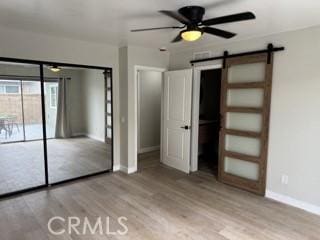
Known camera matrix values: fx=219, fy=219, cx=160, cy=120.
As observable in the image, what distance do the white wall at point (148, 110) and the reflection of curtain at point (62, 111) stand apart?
2.13 metres

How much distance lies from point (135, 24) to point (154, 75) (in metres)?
3.11

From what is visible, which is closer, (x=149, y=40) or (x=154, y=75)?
(x=149, y=40)

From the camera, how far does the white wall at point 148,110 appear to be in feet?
19.1

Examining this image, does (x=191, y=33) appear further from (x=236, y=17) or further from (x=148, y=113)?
(x=148, y=113)

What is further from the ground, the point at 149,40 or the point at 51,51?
the point at 149,40

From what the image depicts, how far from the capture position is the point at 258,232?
2551mm

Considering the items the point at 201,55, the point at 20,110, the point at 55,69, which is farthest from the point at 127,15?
the point at 20,110

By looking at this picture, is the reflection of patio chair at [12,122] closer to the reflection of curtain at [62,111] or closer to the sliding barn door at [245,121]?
the reflection of curtain at [62,111]

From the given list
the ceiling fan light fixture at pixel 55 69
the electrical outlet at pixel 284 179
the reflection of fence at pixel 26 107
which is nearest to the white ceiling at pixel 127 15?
the ceiling fan light fixture at pixel 55 69

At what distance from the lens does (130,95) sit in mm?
4297

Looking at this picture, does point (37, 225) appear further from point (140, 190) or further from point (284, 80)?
point (284, 80)

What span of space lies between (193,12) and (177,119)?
2596 mm

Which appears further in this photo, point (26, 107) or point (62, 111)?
point (62, 111)

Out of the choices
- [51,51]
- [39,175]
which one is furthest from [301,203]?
[51,51]
